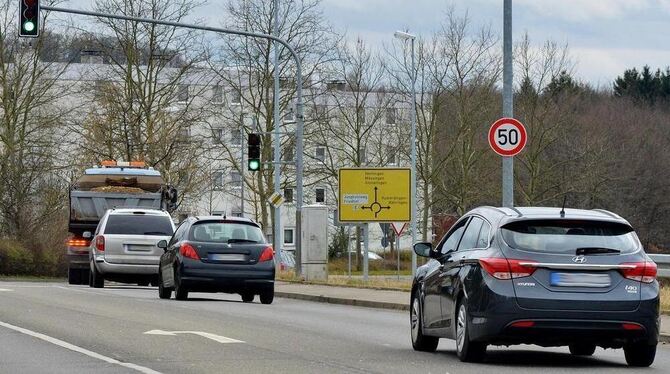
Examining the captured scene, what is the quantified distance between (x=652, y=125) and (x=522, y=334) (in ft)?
269

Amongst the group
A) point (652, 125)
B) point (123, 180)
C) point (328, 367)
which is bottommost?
point (328, 367)

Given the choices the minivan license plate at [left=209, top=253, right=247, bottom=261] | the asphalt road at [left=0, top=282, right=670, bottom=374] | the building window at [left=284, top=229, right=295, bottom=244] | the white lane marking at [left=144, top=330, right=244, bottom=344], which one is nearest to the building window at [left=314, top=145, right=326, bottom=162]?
the building window at [left=284, top=229, right=295, bottom=244]

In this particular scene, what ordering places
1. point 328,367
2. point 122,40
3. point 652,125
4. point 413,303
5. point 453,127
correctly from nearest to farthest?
1. point 328,367
2. point 413,303
3. point 122,40
4. point 453,127
5. point 652,125

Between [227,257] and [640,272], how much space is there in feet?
47.8

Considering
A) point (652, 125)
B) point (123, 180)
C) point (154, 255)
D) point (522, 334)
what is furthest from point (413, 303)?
point (652, 125)

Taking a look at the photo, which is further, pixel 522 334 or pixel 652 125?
pixel 652 125

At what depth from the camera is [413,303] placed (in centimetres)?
1569

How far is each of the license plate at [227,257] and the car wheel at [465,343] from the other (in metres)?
13.4

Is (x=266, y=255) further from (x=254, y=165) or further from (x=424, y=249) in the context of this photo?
(x=424, y=249)

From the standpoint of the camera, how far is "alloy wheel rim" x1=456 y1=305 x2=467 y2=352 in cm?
1355

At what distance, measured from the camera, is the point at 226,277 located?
26812 mm

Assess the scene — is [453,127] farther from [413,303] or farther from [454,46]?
[413,303]

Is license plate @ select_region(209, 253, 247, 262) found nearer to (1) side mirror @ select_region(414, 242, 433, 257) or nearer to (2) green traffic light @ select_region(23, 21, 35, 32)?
(2) green traffic light @ select_region(23, 21, 35, 32)

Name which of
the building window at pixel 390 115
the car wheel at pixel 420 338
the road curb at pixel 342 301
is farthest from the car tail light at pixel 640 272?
the building window at pixel 390 115
